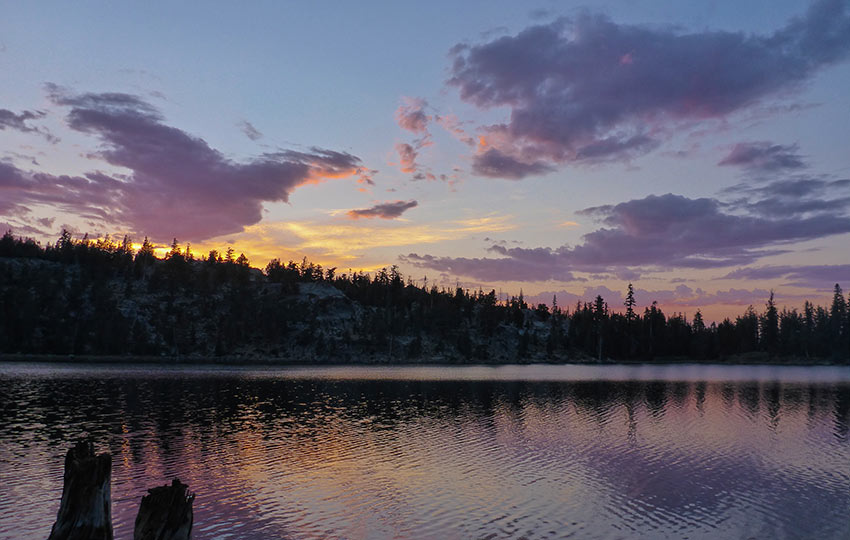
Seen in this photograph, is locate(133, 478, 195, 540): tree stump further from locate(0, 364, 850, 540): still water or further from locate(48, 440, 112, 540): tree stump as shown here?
locate(0, 364, 850, 540): still water

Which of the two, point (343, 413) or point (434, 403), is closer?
point (343, 413)

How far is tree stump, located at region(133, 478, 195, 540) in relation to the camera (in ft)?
38.8

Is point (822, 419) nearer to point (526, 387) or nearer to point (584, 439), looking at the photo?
point (584, 439)

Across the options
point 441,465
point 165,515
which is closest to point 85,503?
point 165,515

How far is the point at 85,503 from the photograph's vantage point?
12.1 metres

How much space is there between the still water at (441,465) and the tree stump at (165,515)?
14.0 m

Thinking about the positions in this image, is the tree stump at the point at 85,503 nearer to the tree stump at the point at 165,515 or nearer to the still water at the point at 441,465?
the tree stump at the point at 165,515

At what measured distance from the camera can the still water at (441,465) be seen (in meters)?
27.2

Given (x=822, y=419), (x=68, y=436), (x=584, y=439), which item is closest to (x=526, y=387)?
(x=822, y=419)

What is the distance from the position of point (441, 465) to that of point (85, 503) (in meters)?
30.5

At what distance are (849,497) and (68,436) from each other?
59.1 metres

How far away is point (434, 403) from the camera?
79.0 m

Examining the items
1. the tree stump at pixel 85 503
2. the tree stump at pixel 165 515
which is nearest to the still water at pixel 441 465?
the tree stump at pixel 85 503

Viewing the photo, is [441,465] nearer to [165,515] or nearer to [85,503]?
[165,515]
